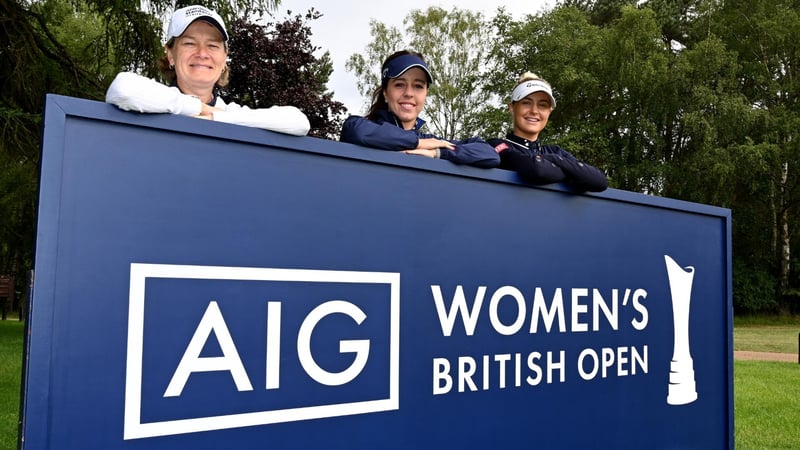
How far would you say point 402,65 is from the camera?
2916mm

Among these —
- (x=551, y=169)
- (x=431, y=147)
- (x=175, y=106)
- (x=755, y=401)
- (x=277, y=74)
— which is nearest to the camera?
(x=175, y=106)

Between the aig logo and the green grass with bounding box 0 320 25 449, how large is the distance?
135 inches

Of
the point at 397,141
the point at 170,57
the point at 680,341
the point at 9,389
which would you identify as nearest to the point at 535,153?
the point at 397,141

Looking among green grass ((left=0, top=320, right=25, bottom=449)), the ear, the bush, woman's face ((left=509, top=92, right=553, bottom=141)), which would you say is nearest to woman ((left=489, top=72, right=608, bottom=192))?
woman's face ((left=509, top=92, right=553, bottom=141))

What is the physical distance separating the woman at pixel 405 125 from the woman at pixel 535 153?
0.50ft

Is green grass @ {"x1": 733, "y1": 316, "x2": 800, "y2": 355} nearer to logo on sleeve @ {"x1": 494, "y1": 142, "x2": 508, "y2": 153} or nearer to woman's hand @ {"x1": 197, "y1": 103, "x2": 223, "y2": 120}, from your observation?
logo on sleeve @ {"x1": 494, "y1": 142, "x2": 508, "y2": 153}

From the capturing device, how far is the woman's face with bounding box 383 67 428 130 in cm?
295

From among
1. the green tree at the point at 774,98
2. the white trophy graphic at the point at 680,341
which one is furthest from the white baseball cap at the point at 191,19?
the green tree at the point at 774,98

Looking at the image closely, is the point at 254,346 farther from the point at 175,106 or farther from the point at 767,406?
the point at 767,406

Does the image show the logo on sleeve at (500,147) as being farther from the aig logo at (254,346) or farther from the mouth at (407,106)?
the aig logo at (254,346)

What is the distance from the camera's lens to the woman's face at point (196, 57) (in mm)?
2434

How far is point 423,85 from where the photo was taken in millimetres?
2990

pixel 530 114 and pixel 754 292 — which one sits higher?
pixel 530 114

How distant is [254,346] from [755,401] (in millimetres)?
6507
